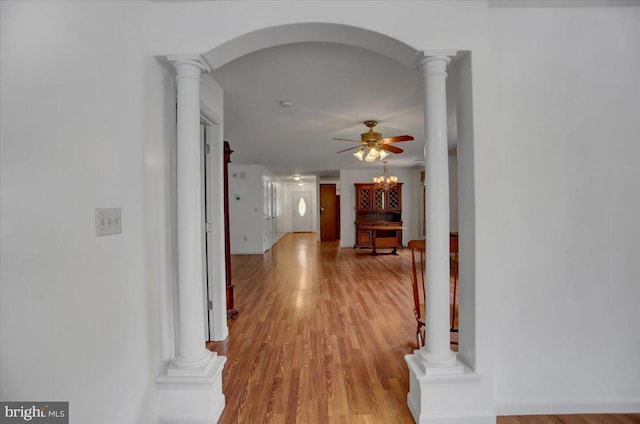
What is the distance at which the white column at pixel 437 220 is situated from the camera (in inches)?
67.3

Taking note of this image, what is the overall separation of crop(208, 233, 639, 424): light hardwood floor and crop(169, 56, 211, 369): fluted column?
478mm

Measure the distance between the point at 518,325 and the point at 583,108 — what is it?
1.33 m

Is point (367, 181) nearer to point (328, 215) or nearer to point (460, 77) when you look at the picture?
point (328, 215)

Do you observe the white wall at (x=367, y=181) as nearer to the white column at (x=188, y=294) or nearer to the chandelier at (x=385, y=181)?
the chandelier at (x=385, y=181)

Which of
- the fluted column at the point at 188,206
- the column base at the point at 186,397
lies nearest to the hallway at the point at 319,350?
the column base at the point at 186,397

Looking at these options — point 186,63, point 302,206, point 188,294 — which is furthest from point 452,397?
point 302,206

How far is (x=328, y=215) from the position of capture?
10.7m

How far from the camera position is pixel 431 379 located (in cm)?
166

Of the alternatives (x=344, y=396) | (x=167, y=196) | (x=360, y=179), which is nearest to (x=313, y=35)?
(x=167, y=196)

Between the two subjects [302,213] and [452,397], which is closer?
[452,397]

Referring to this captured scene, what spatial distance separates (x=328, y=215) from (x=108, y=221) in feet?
31.0

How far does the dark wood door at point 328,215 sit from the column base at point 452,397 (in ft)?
29.0

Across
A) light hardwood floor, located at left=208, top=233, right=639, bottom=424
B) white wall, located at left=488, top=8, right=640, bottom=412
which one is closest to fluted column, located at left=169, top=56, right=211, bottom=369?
light hardwood floor, located at left=208, top=233, right=639, bottom=424

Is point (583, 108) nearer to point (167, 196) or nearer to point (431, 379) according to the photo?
point (431, 379)
